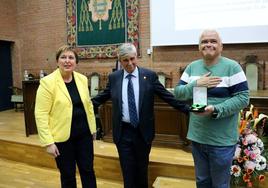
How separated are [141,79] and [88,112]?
0.46 metres

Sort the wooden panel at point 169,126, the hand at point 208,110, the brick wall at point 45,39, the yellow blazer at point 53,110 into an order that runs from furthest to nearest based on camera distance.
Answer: the brick wall at point 45,39
the wooden panel at point 169,126
the yellow blazer at point 53,110
the hand at point 208,110

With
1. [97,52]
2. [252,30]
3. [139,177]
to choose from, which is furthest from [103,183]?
[97,52]

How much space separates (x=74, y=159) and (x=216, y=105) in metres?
1.15

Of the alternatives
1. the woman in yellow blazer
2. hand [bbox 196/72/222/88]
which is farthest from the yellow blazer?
hand [bbox 196/72/222/88]

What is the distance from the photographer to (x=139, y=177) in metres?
2.23

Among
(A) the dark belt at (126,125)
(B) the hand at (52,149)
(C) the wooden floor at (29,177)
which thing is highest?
(A) the dark belt at (126,125)

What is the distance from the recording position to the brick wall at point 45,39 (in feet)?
19.9

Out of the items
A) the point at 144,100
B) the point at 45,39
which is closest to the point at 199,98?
the point at 144,100

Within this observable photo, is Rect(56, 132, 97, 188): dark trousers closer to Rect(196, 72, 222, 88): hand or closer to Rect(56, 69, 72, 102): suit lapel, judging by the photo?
Rect(56, 69, 72, 102): suit lapel

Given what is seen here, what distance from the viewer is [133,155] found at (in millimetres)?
2154

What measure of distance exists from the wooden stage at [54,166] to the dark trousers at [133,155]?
616mm

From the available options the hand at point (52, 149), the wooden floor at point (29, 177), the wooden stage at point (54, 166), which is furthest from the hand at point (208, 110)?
the wooden floor at point (29, 177)

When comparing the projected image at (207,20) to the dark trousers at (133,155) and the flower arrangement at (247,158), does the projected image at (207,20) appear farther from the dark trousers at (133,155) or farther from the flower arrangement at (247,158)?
the dark trousers at (133,155)

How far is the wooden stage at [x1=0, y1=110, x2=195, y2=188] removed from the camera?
295cm
